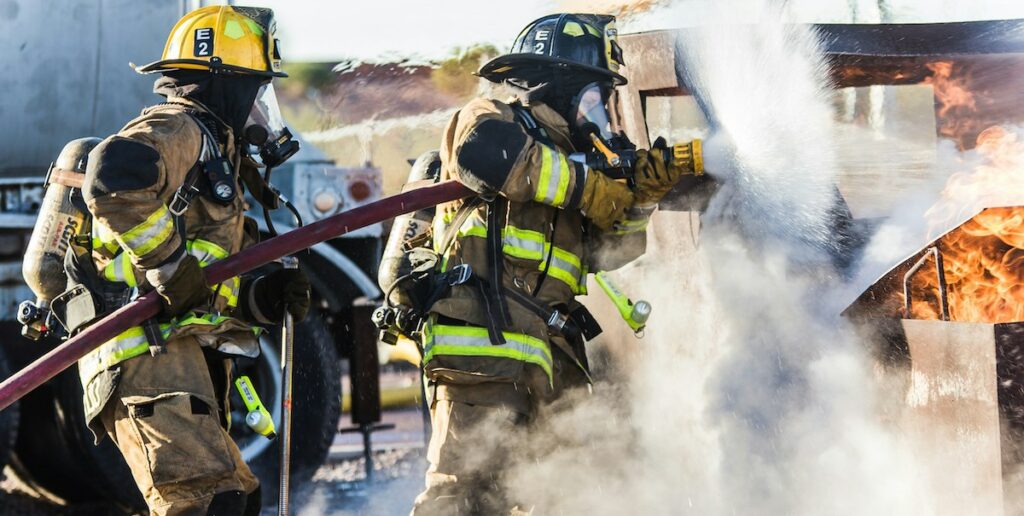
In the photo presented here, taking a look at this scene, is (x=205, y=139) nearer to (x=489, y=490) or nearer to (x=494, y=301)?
(x=494, y=301)

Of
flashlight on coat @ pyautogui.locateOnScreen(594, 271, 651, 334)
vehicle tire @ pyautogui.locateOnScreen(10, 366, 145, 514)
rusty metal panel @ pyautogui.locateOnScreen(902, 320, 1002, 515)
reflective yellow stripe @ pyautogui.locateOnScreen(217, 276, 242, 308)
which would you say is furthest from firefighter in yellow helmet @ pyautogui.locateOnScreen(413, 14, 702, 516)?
vehicle tire @ pyautogui.locateOnScreen(10, 366, 145, 514)

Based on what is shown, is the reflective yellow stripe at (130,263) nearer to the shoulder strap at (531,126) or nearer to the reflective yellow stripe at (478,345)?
the reflective yellow stripe at (478,345)

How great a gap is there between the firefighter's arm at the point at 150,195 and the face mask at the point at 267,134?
1.26 feet

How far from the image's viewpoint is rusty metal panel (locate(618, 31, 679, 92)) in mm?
4688

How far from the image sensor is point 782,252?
14.4 feet

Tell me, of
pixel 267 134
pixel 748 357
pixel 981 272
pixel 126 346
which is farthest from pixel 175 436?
pixel 981 272

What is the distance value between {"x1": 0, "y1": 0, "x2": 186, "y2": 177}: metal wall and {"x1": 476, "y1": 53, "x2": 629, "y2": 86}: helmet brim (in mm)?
2818

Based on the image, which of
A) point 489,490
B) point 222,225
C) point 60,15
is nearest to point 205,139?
point 222,225

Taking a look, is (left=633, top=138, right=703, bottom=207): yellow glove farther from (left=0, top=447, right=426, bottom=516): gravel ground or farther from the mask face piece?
(left=0, top=447, right=426, bottom=516): gravel ground

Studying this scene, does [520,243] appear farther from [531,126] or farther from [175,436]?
[175,436]

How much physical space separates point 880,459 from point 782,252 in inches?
34.3

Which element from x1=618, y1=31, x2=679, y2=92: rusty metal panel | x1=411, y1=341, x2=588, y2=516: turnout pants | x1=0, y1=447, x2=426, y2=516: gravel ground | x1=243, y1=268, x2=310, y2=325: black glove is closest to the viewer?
x1=411, y1=341, x2=588, y2=516: turnout pants

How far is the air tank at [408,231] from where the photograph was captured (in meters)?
4.34

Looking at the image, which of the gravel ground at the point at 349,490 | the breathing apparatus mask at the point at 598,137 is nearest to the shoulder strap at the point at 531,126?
the breathing apparatus mask at the point at 598,137
